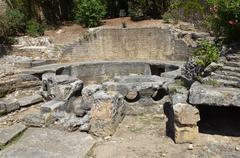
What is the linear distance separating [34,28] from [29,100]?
625 cm

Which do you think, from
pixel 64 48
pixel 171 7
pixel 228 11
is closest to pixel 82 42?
pixel 64 48

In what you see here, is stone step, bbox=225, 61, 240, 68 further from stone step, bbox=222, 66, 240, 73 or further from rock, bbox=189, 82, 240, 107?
rock, bbox=189, 82, 240, 107

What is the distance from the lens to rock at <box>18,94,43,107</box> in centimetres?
1034

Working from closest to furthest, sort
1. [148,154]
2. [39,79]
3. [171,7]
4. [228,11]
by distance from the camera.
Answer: [148,154]
[228,11]
[39,79]
[171,7]

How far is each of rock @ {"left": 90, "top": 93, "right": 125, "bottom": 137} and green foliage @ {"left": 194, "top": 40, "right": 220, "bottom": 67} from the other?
226 cm

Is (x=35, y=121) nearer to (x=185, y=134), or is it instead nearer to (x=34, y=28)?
(x=185, y=134)

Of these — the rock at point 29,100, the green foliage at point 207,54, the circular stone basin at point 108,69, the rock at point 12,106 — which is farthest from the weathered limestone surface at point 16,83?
the green foliage at point 207,54

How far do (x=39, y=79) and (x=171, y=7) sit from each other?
7184mm

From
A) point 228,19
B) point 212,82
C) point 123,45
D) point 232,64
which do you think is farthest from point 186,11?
point 212,82

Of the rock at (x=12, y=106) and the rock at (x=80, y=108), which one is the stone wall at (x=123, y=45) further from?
the rock at (x=80, y=108)

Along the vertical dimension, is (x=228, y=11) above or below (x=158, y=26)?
above

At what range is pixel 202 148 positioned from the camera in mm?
6895

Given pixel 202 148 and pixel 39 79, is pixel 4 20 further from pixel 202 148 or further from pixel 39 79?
pixel 202 148

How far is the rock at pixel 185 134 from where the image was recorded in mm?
7098
